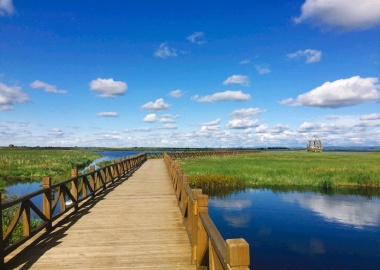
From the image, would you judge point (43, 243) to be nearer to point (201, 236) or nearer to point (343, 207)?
point (201, 236)

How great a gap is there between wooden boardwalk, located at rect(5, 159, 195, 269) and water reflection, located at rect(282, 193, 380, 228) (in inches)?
403

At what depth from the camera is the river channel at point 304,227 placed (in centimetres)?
1127

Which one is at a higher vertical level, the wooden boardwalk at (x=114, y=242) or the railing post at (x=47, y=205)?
the railing post at (x=47, y=205)

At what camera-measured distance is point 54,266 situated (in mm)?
5473

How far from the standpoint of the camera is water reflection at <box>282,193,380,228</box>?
1580cm

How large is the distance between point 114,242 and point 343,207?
52.2 ft

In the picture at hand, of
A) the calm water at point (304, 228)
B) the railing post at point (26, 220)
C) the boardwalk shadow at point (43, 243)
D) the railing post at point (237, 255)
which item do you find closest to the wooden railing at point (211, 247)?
the railing post at point (237, 255)

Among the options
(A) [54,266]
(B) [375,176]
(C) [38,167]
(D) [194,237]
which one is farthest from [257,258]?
(C) [38,167]

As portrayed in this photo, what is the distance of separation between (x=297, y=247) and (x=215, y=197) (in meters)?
9.51

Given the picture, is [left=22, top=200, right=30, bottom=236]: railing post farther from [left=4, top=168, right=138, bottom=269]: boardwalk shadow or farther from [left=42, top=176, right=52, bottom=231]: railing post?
[left=42, top=176, right=52, bottom=231]: railing post

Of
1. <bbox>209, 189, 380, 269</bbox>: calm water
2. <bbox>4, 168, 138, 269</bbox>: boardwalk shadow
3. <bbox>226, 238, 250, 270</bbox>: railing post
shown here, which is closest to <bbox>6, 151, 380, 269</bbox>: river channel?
<bbox>209, 189, 380, 269</bbox>: calm water

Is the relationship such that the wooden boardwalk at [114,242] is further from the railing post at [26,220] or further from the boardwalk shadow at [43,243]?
the railing post at [26,220]

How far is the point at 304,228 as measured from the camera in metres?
14.7

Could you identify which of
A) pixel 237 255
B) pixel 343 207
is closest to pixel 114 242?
pixel 237 255
